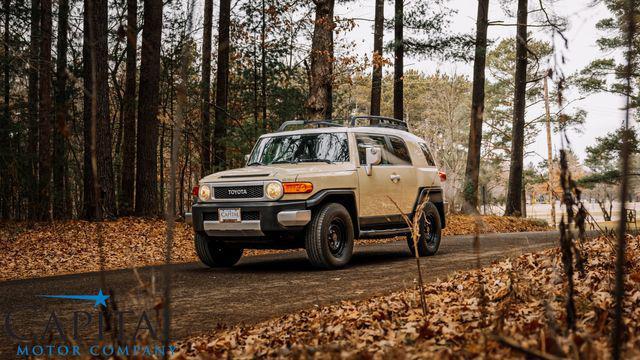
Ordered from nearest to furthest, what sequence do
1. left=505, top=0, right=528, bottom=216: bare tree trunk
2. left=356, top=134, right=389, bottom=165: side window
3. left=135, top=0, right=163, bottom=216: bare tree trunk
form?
left=356, top=134, right=389, bottom=165: side window → left=135, top=0, right=163, bottom=216: bare tree trunk → left=505, top=0, right=528, bottom=216: bare tree trunk

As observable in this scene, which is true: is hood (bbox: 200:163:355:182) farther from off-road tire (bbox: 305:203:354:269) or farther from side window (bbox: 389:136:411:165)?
side window (bbox: 389:136:411:165)

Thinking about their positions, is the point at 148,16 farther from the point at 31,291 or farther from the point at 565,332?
the point at 565,332

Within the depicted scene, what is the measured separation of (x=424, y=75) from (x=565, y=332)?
49465mm

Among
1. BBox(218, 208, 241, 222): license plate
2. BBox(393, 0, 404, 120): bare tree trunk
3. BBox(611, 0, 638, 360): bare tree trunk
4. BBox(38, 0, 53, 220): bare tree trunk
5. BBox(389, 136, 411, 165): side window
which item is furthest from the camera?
BBox(393, 0, 404, 120): bare tree trunk

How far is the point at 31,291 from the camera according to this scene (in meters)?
7.51

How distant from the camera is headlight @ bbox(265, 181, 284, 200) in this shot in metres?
8.34

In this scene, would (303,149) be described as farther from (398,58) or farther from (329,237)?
(398,58)

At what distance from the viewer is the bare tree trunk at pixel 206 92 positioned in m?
22.0

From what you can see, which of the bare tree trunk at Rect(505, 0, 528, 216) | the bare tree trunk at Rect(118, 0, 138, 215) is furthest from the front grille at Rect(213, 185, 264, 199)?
the bare tree trunk at Rect(505, 0, 528, 216)

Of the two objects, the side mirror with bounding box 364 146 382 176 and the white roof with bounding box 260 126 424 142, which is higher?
the white roof with bounding box 260 126 424 142

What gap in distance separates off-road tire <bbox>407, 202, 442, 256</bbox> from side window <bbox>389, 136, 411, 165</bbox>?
92 cm

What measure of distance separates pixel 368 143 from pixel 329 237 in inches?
71.1

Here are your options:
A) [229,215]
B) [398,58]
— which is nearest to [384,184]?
[229,215]

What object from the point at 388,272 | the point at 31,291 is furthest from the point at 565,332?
the point at 31,291
